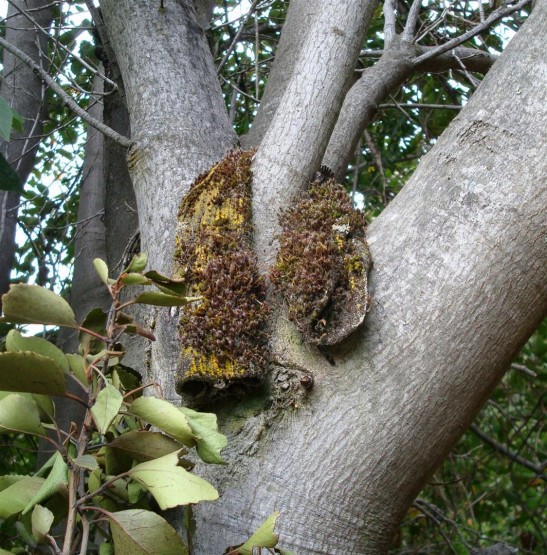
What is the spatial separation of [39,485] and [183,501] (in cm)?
25

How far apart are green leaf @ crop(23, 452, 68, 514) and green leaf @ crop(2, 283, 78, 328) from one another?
21 centimetres

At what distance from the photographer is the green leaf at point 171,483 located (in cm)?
97

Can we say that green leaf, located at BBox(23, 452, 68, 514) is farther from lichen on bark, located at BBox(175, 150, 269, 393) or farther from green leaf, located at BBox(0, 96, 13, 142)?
green leaf, located at BBox(0, 96, 13, 142)

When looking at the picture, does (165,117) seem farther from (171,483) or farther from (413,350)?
(171,483)

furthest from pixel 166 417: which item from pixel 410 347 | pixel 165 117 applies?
pixel 165 117

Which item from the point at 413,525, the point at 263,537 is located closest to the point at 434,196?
the point at 263,537

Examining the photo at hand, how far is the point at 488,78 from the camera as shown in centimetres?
141

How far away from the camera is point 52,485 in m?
1.01

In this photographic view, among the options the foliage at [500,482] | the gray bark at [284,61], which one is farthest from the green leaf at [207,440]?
the foliage at [500,482]

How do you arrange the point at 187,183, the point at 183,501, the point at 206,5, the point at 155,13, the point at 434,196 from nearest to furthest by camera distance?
the point at 183,501
the point at 434,196
the point at 187,183
the point at 155,13
the point at 206,5

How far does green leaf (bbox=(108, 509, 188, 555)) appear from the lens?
100 centimetres

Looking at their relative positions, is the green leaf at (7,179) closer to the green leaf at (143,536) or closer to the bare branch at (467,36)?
the green leaf at (143,536)

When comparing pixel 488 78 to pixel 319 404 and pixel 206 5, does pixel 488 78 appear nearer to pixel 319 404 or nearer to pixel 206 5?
pixel 319 404

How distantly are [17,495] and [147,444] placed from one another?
199mm
